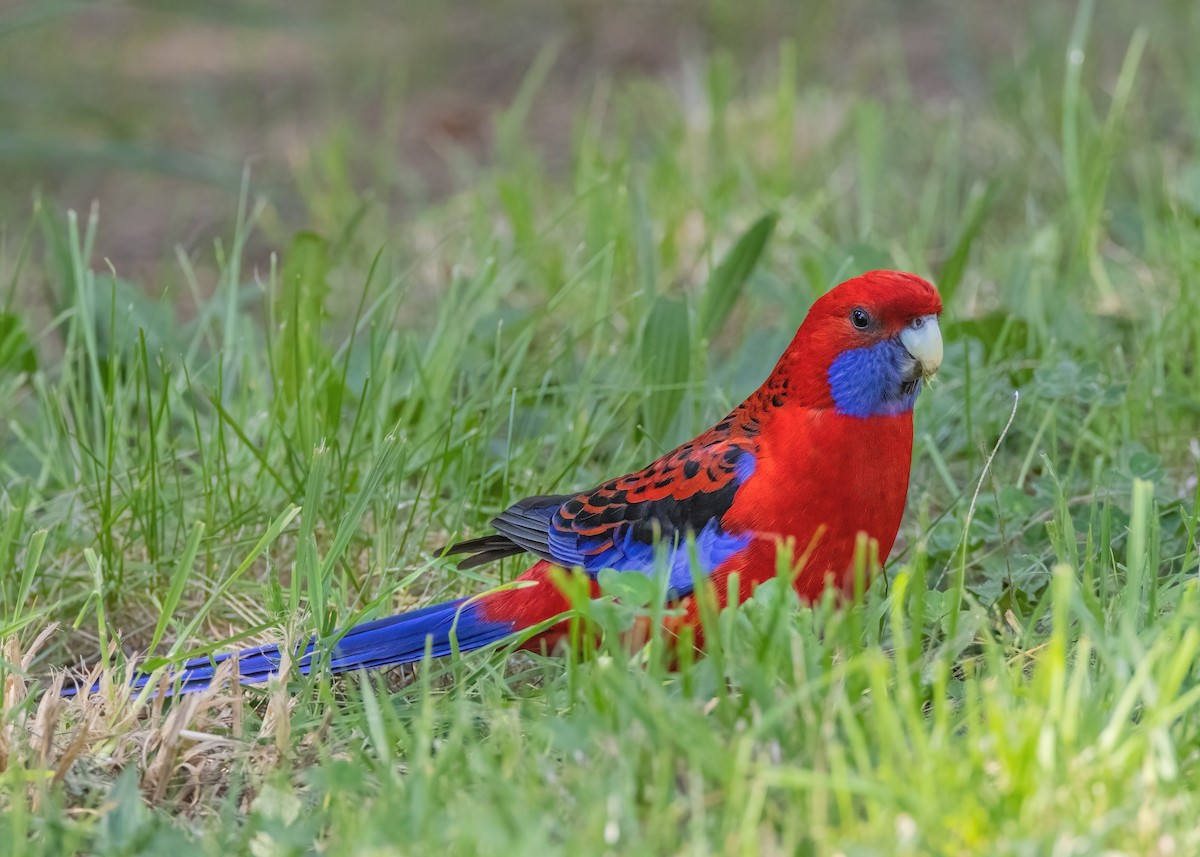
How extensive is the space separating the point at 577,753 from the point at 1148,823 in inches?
26.2

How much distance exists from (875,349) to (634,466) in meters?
0.82

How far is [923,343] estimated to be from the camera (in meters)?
2.45

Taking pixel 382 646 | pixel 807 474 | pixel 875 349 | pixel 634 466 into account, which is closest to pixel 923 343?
pixel 875 349

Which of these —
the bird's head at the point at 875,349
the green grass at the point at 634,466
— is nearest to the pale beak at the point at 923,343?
the bird's head at the point at 875,349

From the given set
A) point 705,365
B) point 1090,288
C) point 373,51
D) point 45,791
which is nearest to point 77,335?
point 705,365

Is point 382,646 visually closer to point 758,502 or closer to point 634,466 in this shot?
point 758,502

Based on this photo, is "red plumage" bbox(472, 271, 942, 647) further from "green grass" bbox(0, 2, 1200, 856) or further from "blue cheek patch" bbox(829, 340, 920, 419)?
"green grass" bbox(0, 2, 1200, 856)

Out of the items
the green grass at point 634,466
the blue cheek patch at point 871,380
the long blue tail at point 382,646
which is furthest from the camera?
the blue cheek patch at point 871,380

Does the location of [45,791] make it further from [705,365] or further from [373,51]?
[373,51]

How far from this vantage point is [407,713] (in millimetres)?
2209

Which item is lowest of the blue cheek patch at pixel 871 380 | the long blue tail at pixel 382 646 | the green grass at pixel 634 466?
the long blue tail at pixel 382 646

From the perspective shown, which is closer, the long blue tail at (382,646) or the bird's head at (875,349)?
the long blue tail at (382,646)

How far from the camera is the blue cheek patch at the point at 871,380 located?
7.98ft

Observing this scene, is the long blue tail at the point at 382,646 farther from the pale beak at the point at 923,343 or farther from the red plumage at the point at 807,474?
the pale beak at the point at 923,343
